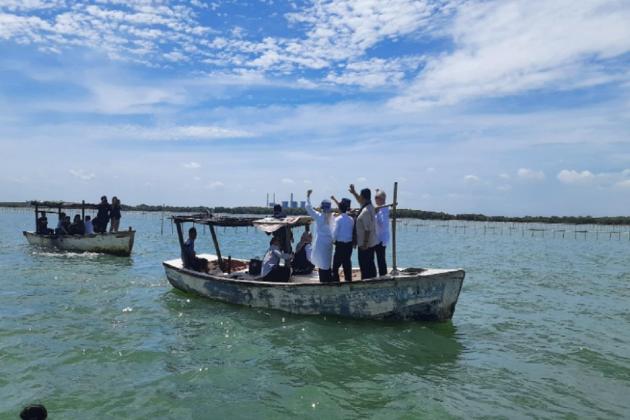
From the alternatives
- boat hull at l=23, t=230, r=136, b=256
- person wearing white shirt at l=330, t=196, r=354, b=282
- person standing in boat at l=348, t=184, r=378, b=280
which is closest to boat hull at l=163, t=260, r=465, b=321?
person wearing white shirt at l=330, t=196, r=354, b=282

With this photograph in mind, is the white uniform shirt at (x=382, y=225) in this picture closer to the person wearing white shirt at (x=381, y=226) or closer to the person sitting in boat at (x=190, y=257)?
the person wearing white shirt at (x=381, y=226)

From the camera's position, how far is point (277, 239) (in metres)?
12.6

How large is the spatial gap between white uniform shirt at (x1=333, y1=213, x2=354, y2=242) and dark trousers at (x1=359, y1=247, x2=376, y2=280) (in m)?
0.44

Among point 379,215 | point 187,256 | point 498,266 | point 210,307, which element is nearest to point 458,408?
point 379,215

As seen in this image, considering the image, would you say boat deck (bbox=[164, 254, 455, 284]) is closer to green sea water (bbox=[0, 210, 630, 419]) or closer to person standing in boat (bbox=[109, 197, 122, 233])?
green sea water (bbox=[0, 210, 630, 419])

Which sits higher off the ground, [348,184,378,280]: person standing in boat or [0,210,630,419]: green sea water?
[348,184,378,280]: person standing in boat

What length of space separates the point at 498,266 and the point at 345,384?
843 inches

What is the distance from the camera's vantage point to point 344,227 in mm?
10844

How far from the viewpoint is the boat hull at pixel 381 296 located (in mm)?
10562

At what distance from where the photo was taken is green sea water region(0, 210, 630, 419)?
702 centimetres

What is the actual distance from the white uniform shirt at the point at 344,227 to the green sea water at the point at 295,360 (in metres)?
1.90

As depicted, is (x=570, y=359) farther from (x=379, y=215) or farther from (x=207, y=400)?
(x=207, y=400)

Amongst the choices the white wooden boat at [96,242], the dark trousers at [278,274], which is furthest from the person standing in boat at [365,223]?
the white wooden boat at [96,242]

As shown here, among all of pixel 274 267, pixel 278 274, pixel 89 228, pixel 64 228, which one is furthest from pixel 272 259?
pixel 64 228
